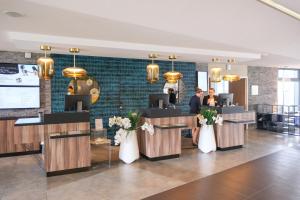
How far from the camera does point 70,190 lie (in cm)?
411

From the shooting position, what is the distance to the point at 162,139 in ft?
19.4

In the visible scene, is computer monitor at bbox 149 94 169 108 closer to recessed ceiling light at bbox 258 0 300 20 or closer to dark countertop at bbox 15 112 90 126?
dark countertop at bbox 15 112 90 126

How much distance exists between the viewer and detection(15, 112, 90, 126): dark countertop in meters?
4.83

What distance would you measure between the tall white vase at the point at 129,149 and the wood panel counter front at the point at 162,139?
1.09 feet

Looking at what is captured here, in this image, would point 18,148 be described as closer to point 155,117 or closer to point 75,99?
point 75,99

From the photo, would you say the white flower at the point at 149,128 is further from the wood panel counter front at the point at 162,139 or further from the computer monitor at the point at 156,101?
the computer monitor at the point at 156,101

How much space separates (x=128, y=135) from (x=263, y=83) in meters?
8.15

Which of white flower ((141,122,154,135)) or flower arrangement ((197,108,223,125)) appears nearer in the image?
white flower ((141,122,154,135))

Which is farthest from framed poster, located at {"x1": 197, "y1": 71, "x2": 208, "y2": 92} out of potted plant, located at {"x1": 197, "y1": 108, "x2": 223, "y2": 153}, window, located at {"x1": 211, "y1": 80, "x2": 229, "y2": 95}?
potted plant, located at {"x1": 197, "y1": 108, "x2": 223, "y2": 153}

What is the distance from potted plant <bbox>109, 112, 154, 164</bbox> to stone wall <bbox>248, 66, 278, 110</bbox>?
6803 millimetres

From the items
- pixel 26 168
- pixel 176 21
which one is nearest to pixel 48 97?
pixel 26 168

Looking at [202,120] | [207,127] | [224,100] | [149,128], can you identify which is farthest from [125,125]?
[224,100]

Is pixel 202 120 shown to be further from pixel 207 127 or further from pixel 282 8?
pixel 282 8

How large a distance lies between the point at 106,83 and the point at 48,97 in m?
1.68
